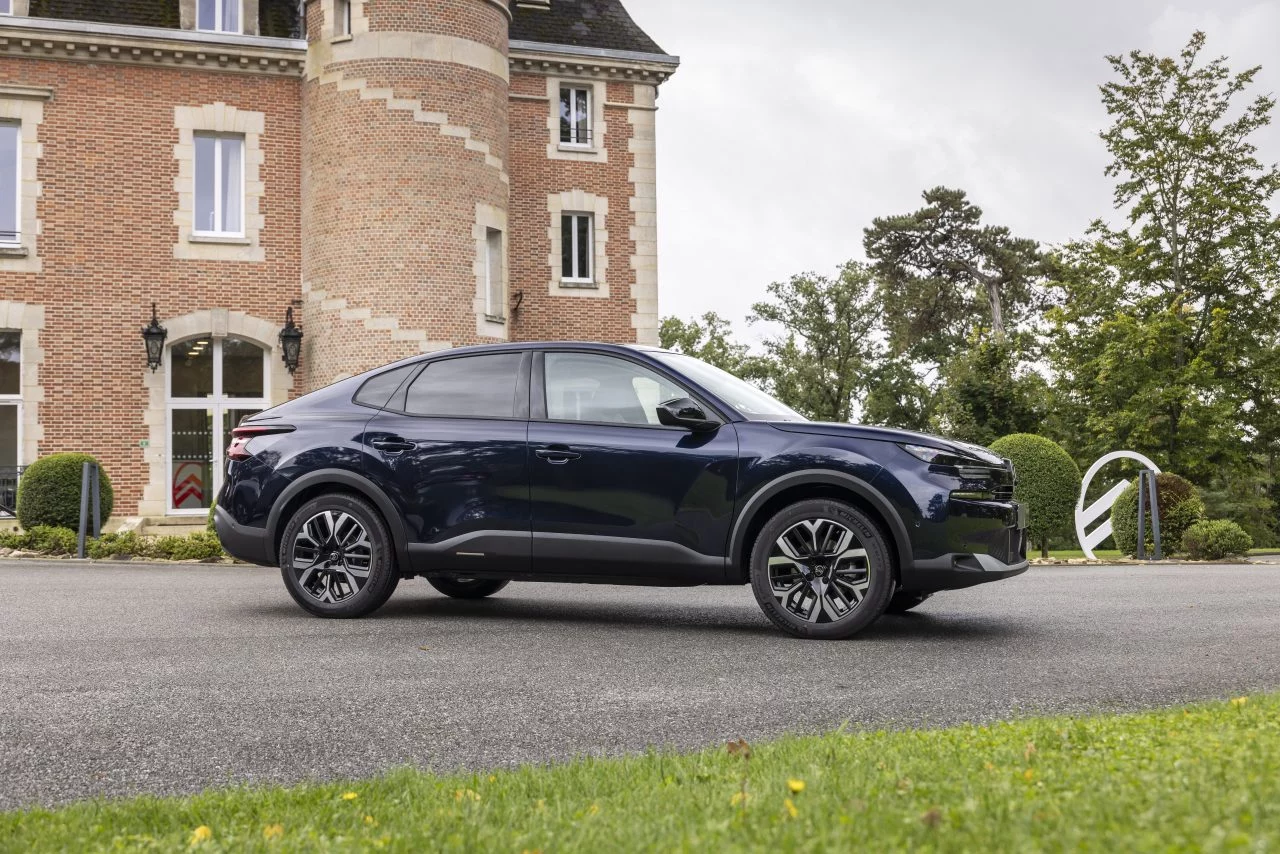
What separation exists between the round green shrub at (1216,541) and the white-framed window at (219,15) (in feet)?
57.4

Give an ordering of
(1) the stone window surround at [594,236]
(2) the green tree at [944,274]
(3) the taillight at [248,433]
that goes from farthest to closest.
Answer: (2) the green tree at [944,274], (1) the stone window surround at [594,236], (3) the taillight at [248,433]

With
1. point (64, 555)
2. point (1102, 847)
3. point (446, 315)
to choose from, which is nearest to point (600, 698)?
point (1102, 847)

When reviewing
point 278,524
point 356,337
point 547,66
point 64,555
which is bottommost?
point 64,555

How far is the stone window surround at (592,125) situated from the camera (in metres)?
24.1

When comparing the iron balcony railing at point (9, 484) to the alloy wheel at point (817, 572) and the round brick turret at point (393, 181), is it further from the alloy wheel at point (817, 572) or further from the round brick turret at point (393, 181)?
the alloy wheel at point (817, 572)

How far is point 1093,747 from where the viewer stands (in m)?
3.58

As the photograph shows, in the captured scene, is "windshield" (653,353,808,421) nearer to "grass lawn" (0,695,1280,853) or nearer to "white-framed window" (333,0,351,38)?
"grass lawn" (0,695,1280,853)

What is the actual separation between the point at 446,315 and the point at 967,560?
15.5 metres

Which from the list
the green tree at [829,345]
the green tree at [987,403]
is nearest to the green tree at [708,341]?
the green tree at [829,345]

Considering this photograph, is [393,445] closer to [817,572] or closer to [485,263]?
[817,572]

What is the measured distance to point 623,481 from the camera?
23.9 feet

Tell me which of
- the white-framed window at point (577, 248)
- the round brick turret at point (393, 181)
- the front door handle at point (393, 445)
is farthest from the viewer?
the white-framed window at point (577, 248)

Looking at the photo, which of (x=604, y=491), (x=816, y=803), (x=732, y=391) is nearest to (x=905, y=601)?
(x=732, y=391)

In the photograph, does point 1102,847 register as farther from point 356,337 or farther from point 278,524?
point 356,337
